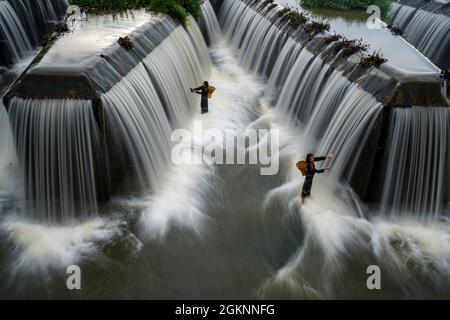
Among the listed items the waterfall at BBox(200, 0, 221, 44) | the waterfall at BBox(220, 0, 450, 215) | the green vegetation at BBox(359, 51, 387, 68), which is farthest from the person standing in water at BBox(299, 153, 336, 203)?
the waterfall at BBox(200, 0, 221, 44)

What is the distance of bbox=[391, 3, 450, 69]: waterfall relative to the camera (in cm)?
2170

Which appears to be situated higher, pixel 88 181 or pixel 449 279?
pixel 88 181

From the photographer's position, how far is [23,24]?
22.8m

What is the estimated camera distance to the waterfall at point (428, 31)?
2170cm

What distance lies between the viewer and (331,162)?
13.8 meters

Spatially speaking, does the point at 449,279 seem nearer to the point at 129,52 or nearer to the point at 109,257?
the point at 109,257

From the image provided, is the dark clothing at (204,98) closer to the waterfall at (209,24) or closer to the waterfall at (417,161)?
the waterfall at (417,161)

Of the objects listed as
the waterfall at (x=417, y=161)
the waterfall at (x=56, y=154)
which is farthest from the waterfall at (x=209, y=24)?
the waterfall at (x=417, y=161)

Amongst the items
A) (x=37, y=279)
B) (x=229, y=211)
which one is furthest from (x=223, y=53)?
(x=37, y=279)

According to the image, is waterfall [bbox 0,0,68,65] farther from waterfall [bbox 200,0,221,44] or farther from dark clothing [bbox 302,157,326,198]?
dark clothing [bbox 302,157,326,198]

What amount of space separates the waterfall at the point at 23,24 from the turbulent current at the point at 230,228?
7.63 meters

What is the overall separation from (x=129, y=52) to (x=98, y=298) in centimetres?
894

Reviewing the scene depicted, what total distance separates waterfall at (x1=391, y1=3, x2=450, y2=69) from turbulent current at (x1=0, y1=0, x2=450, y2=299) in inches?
369

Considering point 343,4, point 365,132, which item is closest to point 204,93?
point 365,132
